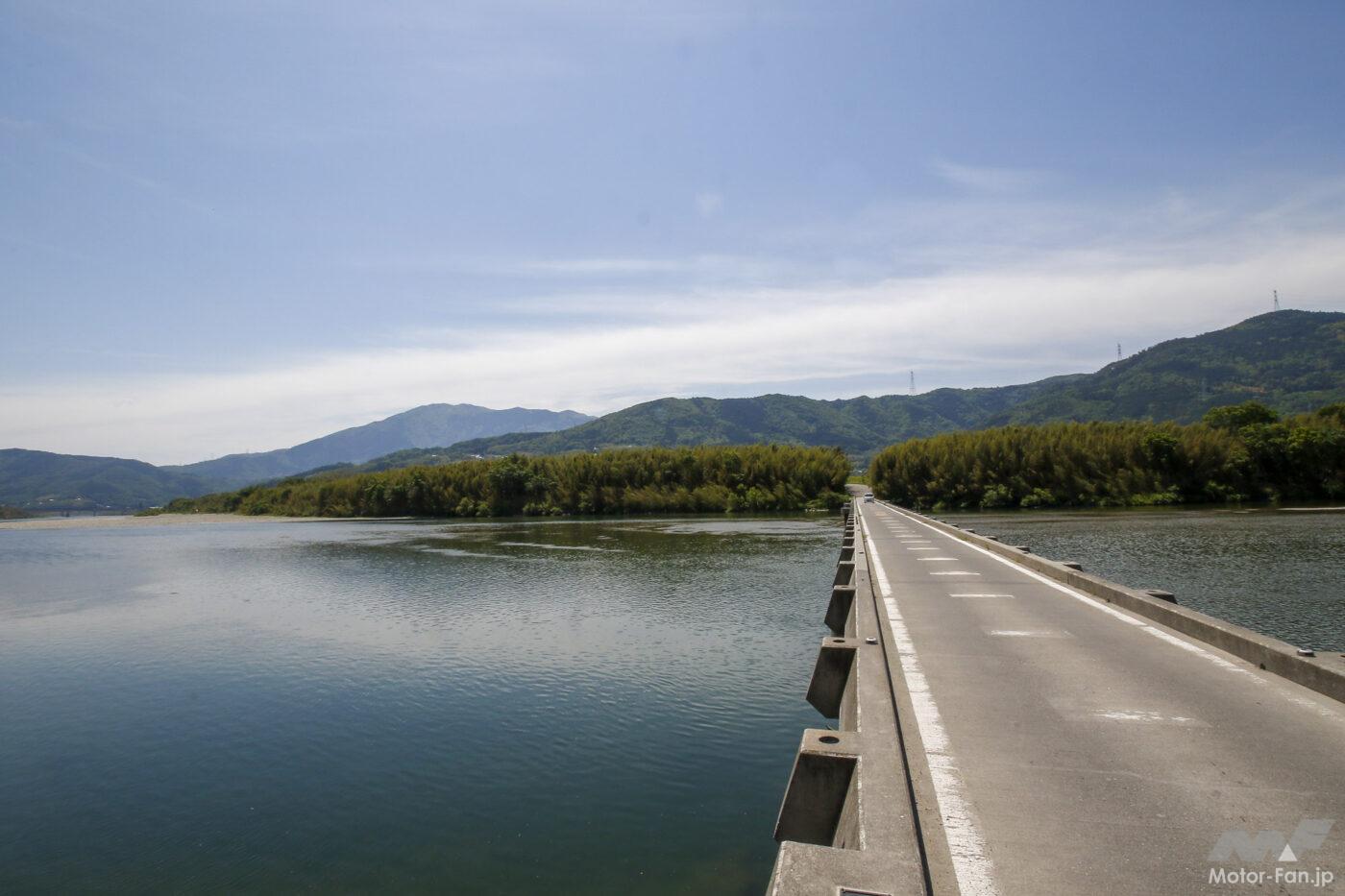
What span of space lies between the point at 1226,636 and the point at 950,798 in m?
6.43

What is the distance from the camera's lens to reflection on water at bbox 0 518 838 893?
26.9ft

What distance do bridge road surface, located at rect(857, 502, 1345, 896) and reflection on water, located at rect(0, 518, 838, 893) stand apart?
266 cm

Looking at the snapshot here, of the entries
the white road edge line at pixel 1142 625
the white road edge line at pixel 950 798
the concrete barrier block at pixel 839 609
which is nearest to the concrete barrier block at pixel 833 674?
the white road edge line at pixel 950 798

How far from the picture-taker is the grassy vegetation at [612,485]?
8919 centimetres

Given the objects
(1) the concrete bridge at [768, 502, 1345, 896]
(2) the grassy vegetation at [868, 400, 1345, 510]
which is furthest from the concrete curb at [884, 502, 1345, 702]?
(2) the grassy vegetation at [868, 400, 1345, 510]

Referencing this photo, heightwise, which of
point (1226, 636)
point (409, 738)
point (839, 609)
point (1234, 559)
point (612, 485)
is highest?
point (612, 485)

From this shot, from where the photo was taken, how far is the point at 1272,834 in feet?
15.5

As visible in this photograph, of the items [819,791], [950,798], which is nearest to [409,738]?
[819,791]

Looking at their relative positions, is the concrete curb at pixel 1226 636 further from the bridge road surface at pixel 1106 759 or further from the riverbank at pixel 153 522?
the riverbank at pixel 153 522

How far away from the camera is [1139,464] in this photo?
74312 millimetres

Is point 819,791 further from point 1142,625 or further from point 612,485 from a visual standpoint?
point 612,485

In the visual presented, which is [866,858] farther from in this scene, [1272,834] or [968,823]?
[1272,834]

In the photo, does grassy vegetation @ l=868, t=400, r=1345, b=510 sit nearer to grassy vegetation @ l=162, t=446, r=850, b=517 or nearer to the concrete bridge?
grassy vegetation @ l=162, t=446, r=850, b=517

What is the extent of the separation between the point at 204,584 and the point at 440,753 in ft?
87.2
